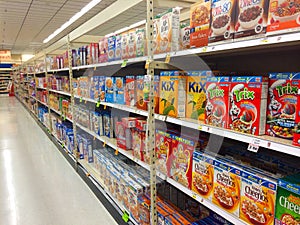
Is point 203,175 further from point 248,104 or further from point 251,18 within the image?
point 251,18

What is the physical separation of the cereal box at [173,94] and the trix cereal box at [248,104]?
384mm

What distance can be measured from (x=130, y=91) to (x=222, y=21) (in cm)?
113

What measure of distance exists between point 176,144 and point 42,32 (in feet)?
39.0

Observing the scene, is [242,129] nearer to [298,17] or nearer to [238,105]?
[238,105]

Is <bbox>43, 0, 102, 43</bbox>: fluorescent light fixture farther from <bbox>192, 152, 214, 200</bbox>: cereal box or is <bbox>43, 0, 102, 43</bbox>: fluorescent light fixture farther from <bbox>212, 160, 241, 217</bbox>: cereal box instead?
<bbox>212, 160, 241, 217</bbox>: cereal box

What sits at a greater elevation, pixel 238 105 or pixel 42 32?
pixel 42 32

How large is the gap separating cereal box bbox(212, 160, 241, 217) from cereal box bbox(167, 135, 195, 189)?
0.67 ft

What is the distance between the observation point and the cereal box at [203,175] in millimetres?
1284

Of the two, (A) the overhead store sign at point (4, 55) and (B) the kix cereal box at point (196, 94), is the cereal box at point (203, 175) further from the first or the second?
(A) the overhead store sign at point (4, 55)

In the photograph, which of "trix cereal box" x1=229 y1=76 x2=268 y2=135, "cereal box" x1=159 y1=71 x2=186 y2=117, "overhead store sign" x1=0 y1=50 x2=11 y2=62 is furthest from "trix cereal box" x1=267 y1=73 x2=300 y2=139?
"overhead store sign" x1=0 y1=50 x2=11 y2=62

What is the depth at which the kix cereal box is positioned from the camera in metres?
1.35

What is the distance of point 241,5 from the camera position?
3.43ft

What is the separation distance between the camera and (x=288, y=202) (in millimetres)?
934

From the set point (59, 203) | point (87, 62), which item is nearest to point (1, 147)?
point (59, 203)
